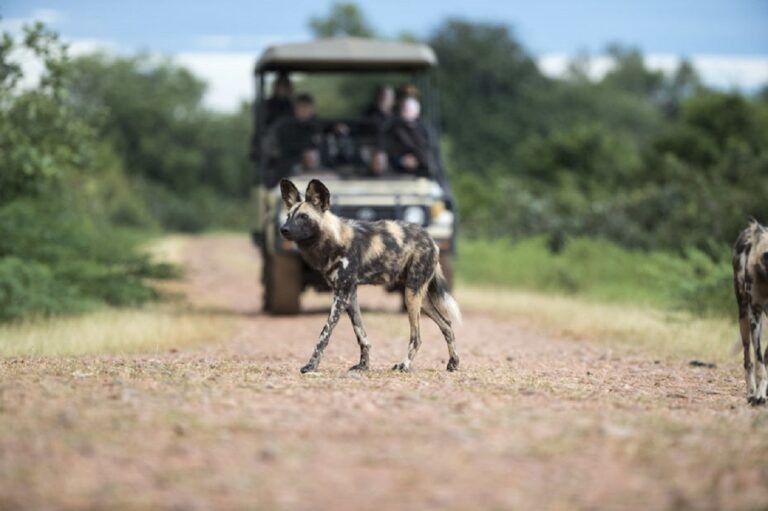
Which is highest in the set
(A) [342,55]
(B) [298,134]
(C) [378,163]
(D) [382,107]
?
(A) [342,55]

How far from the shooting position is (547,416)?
22.9 ft

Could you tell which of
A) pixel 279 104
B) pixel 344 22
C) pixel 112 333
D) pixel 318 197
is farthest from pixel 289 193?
pixel 344 22

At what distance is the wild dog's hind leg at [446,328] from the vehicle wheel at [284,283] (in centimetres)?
616

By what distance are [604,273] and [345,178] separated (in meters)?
6.58

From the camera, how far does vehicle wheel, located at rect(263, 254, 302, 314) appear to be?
16.6 metres

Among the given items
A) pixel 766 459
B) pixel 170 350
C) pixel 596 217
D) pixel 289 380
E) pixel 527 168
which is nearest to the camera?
pixel 766 459

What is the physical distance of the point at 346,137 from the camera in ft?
58.1

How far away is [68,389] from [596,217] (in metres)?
19.2

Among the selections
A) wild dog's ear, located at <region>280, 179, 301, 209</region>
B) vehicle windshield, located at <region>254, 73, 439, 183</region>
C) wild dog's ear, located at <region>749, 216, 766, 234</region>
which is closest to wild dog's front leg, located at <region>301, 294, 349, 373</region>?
wild dog's ear, located at <region>280, 179, 301, 209</region>

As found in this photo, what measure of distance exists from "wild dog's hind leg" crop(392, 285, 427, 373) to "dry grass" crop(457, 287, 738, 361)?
298 centimetres

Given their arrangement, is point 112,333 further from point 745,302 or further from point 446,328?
point 745,302

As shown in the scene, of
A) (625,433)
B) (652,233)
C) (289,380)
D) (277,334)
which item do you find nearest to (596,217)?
(652,233)

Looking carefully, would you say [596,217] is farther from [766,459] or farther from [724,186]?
[766,459]

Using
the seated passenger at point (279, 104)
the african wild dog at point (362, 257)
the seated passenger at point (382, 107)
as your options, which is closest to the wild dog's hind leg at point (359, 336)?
the african wild dog at point (362, 257)
